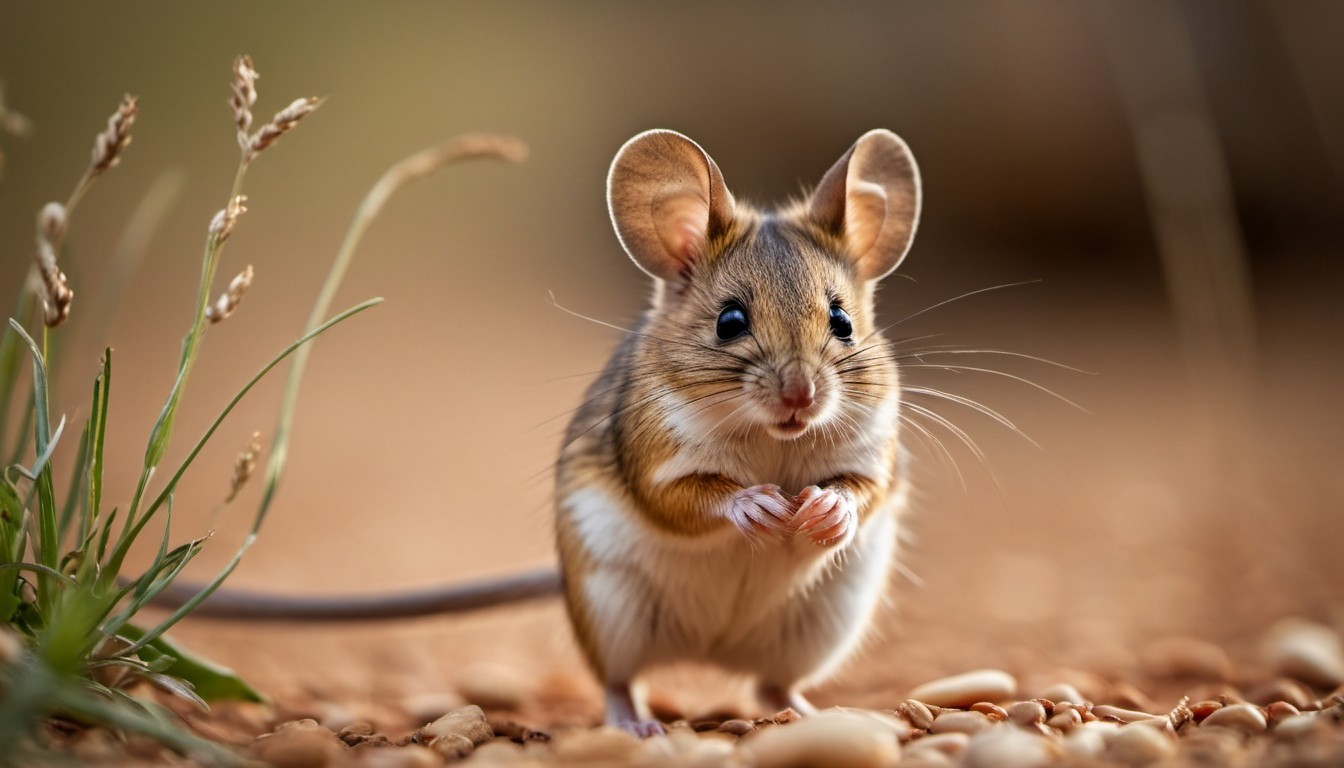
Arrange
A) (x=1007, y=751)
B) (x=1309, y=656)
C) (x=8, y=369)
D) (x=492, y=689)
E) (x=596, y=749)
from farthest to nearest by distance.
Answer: (x=492, y=689)
(x=1309, y=656)
(x=8, y=369)
(x=596, y=749)
(x=1007, y=751)

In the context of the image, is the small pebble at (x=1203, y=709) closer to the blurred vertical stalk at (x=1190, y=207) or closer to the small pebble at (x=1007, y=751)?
the small pebble at (x=1007, y=751)

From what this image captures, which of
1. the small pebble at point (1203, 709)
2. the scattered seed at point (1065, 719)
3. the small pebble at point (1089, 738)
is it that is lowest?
the scattered seed at point (1065, 719)

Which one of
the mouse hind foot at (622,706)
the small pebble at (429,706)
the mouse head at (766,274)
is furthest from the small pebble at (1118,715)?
the small pebble at (429,706)

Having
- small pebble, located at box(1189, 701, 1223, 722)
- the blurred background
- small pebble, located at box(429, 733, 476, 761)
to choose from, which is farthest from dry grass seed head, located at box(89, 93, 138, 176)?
small pebble, located at box(1189, 701, 1223, 722)

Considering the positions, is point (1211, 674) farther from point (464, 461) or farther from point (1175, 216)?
point (464, 461)

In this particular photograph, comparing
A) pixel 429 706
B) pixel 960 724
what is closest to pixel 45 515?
pixel 429 706

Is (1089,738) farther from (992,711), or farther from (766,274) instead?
(766,274)
